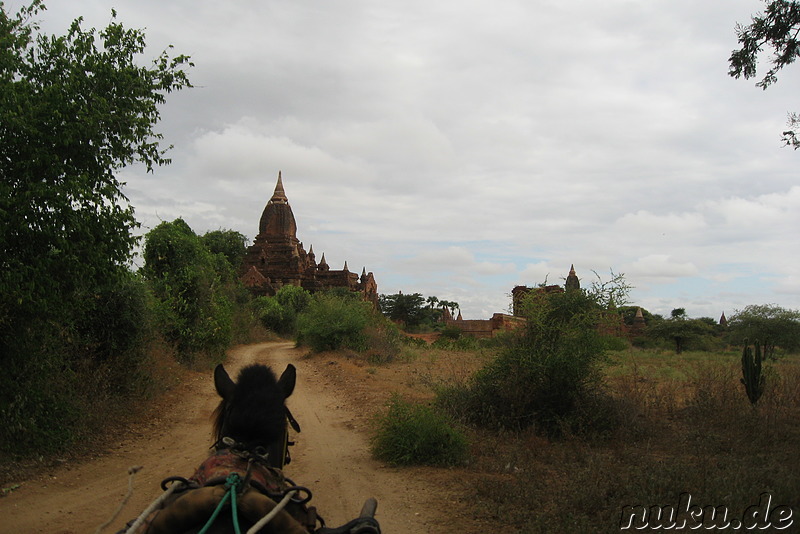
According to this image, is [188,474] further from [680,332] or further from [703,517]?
[680,332]

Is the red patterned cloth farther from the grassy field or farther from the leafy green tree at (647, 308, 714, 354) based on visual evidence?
the leafy green tree at (647, 308, 714, 354)

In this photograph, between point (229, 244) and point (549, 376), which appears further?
point (229, 244)

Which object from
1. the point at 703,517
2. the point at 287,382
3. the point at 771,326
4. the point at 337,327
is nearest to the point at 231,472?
the point at 287,382

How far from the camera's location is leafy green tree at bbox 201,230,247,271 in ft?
178

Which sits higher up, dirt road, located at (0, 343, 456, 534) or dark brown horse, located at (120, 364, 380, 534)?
dark brown horse, located at (120, 364, 380, 534)

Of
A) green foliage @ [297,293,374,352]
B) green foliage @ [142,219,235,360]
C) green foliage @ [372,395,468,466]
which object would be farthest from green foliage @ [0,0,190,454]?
green foliage @ [297,293,374,352]

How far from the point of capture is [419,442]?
7160 millimetres

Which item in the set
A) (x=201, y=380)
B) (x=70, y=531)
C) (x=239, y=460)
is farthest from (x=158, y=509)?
(x=201, y=380)

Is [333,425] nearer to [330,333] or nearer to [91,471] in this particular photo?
[91,471]

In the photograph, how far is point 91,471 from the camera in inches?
271

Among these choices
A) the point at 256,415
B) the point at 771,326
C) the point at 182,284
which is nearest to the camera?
the point at 256,415

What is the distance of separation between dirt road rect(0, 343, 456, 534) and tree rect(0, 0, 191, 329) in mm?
1982

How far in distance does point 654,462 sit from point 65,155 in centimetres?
764

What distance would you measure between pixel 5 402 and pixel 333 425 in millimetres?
4665
